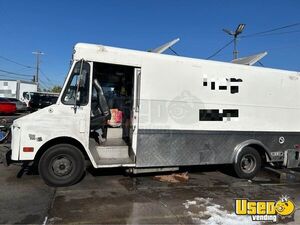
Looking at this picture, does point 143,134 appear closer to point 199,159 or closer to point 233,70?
point 199,159

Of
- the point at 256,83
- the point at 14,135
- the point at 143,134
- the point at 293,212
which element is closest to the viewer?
the point at 293,212

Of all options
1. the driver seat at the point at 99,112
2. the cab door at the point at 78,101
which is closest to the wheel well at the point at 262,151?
the driver seat at the point at 99,112

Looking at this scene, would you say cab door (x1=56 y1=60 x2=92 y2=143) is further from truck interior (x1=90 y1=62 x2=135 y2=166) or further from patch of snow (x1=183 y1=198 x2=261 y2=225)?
patch of snow (x1=183 y1=198 x2=261 y2=225)

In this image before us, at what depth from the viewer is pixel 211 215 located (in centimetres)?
554

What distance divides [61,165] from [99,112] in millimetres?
1561

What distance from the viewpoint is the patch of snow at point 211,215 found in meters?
5.28

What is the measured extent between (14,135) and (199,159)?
13.4ft

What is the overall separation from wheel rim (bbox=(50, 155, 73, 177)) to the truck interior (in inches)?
22.0

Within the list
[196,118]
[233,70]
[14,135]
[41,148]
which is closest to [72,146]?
[41,148]

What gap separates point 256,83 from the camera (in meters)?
8.30

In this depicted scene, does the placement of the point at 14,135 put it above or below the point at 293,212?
above

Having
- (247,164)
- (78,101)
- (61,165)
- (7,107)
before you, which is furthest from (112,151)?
(7,107)

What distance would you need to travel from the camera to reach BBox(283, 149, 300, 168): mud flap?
28.4ft

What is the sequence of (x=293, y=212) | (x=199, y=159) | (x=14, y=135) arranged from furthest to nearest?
1. (x=199, y=159)
2. (x=14, y=135)
3. (x=293, y=212)
